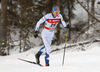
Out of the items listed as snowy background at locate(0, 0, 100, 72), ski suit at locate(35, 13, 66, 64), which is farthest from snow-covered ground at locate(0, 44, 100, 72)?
ski suit at locate(35, 13, 66, 64)

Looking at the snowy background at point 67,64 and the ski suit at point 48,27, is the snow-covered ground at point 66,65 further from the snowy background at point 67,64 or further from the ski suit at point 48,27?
the ski suit at point 48,27

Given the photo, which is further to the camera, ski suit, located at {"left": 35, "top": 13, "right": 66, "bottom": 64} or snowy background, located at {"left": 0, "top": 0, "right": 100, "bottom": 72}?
ski suit, located at {"left": 35, "top": 13, "right": 66, "bottom": 64}

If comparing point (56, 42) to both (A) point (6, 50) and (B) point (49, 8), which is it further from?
(A) point (6, 50)

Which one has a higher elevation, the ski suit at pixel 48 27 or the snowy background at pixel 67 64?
the ski suit at pixel 48 27

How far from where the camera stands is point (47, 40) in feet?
15.4

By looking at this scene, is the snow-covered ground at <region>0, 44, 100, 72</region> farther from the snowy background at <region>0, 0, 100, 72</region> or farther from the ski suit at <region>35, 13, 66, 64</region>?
the ski suit at <region>35, 13, 66, 64</region>

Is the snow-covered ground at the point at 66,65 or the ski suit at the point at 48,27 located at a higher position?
the ski suit at the point at 48,27

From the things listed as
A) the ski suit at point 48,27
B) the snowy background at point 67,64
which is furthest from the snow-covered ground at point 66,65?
the ski suit at point 48,27

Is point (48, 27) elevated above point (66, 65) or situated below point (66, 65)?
above

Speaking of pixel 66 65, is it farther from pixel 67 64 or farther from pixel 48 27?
pixel 48 27

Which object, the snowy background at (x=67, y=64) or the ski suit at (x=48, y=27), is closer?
the snowy background at (x=67, y=64)

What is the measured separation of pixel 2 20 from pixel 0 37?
1253mm

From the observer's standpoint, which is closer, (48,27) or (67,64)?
(48,27)

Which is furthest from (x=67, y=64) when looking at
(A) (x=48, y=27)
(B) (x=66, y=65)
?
(A) (x=48, y=27)
